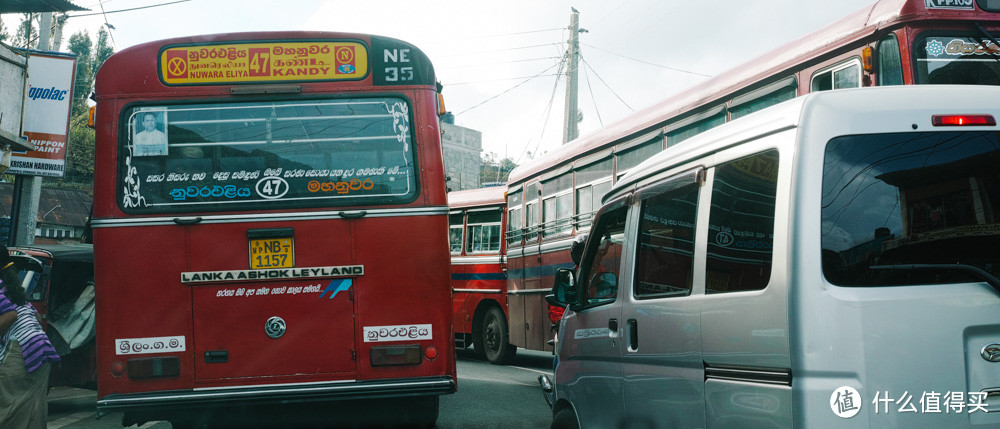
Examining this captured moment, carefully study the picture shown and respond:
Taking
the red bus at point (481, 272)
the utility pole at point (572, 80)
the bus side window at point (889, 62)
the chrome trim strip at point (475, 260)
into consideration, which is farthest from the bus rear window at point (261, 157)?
the utility pole at point (572, 80)

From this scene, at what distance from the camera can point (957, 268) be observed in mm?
2576

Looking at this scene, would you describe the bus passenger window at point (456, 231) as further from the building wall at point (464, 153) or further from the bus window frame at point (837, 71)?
the building wall at point (464, 153)

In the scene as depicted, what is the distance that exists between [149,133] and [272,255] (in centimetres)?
125

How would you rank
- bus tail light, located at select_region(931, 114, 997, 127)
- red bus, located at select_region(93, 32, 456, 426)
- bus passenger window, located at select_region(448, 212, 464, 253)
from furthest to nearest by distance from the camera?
1. bus passenger window, located at select_region(448, 212, 464, 253)
2. red bus, located at select_region(93, 32, 456, 426)
3. bus tail light, located at select_region(931, 114, 997, 127)

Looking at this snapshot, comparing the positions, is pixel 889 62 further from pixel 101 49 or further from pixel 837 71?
pixel 101 49

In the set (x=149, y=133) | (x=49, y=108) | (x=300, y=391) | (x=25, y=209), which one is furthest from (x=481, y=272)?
(x=149, y=133)

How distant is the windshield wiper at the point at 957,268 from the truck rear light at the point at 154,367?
4929mm

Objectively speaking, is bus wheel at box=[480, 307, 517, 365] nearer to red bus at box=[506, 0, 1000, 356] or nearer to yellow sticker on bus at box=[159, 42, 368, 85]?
red bus at box=[506, 0, 1000, 356]

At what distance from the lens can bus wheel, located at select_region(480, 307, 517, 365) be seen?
48.2 feet

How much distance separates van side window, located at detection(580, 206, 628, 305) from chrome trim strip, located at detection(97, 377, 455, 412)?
176 centimetres

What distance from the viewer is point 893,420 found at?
8.27 feet

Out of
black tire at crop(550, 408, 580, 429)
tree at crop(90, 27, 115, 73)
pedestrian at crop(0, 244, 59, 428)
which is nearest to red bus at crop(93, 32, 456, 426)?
pedestrian at crop(0, 244, 59, 428)

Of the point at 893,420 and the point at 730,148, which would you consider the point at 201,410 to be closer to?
the point at 730,148

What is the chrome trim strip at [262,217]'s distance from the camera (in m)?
6.25
